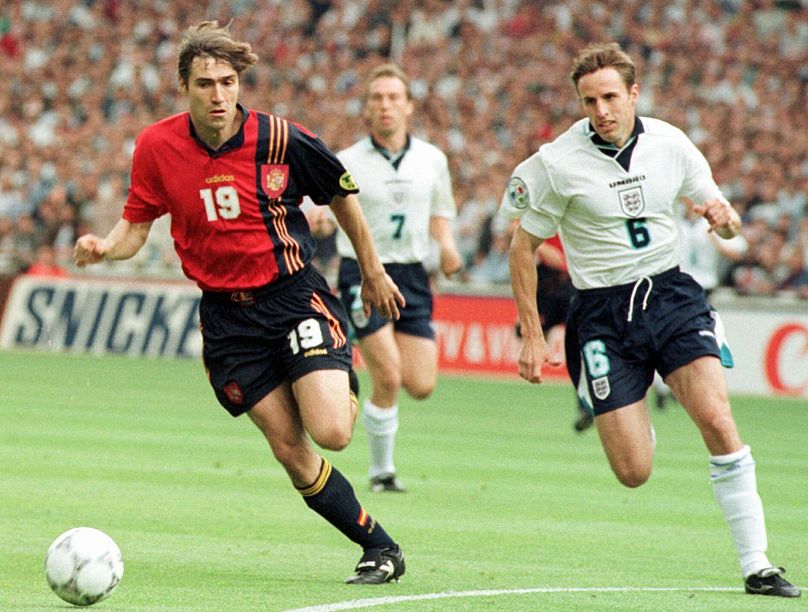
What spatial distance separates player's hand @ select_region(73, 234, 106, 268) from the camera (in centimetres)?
721

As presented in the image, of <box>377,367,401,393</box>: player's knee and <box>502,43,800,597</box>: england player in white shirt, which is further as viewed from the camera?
<box>377,367,401,393</box>: player's knee

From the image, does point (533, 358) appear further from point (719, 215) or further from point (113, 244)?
point (113, 244)

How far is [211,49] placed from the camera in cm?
714

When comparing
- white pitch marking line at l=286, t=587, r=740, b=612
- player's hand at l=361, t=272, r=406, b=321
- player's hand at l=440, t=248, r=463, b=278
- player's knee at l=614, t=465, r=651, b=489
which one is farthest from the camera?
player's hand at l=440, t=248, r=463, b=278

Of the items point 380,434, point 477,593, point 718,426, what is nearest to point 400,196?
point 380,434

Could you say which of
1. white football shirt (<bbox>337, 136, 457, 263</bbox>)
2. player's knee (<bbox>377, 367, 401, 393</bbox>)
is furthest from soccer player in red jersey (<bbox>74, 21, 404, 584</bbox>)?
white football shirt (<bbox>337, 136, 457, 263</bbox>)

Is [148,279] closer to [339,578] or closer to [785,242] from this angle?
[785,242]

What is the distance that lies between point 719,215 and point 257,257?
6.70 feet

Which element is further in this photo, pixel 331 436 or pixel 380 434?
pixel 380 434

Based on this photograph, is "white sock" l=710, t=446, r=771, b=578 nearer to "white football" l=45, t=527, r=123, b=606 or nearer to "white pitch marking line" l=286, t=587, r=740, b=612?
A: "white pitch marking line" l=286, t=587, r=740, b=612

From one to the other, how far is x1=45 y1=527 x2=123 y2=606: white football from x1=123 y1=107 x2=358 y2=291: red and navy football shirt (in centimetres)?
142

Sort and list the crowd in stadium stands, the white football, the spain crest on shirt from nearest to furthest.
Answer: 1. the white football
2. the spain crest on shirt
3. the crowd in stadium stands

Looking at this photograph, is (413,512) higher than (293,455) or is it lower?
lower

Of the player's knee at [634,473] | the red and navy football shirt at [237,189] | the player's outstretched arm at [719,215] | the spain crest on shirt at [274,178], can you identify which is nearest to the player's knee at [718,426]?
the player's knee at [634,473]
